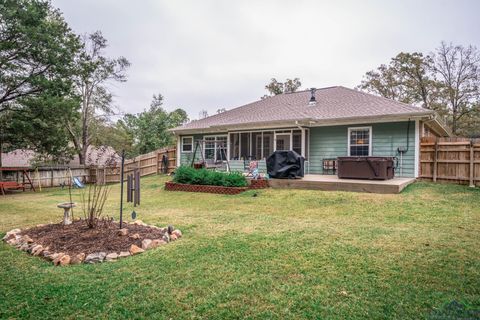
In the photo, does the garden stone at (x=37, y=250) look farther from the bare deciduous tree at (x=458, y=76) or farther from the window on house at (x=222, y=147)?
the bare deciduous tree at (x=458, y=76)

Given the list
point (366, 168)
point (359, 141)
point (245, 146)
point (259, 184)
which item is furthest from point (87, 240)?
point (245, 146)

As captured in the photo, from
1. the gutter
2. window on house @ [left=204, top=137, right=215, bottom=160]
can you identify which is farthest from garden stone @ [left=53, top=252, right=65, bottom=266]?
window on house @ [left=204, top=137, right=215, bottom=160]

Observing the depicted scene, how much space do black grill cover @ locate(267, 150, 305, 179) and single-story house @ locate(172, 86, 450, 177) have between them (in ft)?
7.45

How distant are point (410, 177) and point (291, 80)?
757 inches

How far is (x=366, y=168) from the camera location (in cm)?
865

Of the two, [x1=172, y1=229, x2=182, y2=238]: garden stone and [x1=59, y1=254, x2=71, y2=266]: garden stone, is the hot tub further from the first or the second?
[x1=59, y1=254, x2=71, y2=266]: garden stone

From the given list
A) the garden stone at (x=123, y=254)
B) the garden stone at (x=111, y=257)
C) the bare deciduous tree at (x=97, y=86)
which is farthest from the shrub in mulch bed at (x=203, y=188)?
the bare deciduous tree at (x=97, y=86)

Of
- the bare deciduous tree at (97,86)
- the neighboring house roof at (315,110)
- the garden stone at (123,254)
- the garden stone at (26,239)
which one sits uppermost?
the bare deciduous tree at (97,86)

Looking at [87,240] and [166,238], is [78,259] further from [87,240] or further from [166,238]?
[166,238]

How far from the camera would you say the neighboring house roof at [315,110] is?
10422 mm

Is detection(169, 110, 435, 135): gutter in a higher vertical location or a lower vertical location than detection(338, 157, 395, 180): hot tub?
higher

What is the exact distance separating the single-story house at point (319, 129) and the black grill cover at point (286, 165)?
2.27m

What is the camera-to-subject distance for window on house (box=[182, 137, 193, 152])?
15461 mm

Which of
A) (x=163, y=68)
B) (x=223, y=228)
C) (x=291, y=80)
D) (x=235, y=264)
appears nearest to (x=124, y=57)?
(x=163, y=68)
